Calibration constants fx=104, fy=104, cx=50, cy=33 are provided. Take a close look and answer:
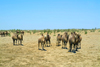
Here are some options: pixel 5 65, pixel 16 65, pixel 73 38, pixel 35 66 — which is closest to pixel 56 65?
pixel 35 66

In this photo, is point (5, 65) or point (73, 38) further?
point (73, 38)

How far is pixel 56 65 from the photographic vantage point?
6348 millimetres

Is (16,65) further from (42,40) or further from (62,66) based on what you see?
(42,40)

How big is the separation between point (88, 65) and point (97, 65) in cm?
53

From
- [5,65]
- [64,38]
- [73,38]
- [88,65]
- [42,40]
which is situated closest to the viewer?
[5,65]

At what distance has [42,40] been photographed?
11.0 meters

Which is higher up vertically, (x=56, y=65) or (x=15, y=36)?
(x=15, y=36)

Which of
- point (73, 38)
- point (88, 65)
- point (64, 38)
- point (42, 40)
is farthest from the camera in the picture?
point (64, 38)

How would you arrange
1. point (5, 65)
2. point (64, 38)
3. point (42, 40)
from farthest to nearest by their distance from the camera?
point (64, 38) → point (42, 40) → point (5, 65)

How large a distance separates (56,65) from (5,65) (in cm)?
297

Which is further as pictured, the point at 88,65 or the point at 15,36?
the point at 15,36

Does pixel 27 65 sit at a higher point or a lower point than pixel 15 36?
lower

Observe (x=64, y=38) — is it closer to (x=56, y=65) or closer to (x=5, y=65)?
(x=56, y=65)

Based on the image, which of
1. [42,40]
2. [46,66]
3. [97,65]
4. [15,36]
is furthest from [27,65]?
[15,36]
